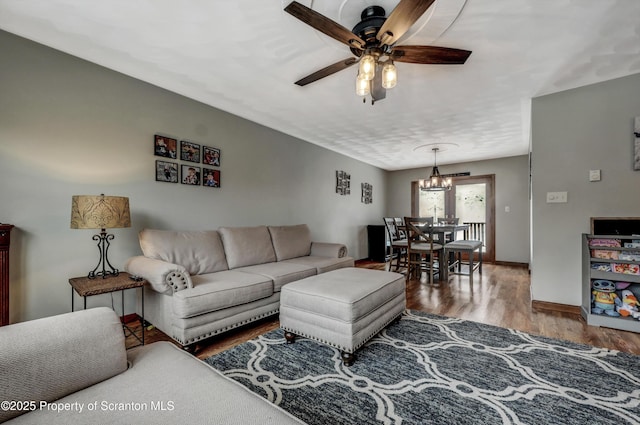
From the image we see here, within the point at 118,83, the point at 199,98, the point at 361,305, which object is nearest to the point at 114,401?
the point at 361,305

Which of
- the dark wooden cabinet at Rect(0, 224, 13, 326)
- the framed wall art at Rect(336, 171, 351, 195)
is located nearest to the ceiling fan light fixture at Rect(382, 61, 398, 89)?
the dark wooden cabinet at Rect(0, 224, 13, 326)

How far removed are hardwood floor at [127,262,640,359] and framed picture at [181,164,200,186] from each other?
1566mm

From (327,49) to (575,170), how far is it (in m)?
2.86

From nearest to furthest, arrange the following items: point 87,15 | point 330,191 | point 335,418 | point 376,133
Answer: point 335,418 → point 87,15 → point 376,133 → point 330,191

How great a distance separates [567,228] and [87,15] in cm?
461

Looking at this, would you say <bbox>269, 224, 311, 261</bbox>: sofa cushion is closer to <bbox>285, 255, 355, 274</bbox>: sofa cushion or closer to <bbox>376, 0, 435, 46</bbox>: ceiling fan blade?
<bbox>285, 255, 355, 274</bbox>: sofa cushion

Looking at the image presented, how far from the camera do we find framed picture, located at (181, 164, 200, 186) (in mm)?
3107

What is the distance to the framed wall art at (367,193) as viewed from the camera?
256 inches

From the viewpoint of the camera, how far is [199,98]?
317 cm

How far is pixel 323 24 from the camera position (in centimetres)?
160

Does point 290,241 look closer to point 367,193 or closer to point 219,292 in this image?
point 219,292

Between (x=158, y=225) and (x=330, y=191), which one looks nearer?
(x=158, y=225)

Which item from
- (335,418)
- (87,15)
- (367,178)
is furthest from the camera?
(367,178)

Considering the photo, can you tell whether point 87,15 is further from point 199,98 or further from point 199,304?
point 199,304
